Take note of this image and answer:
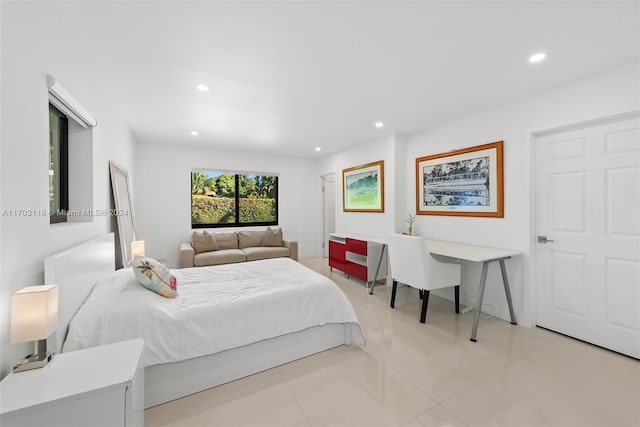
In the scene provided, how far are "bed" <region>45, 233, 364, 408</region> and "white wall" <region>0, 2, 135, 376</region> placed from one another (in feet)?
0.45

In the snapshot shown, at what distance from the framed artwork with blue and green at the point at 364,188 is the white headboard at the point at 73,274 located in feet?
12.2

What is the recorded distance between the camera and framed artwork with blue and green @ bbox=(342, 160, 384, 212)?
14.8ft

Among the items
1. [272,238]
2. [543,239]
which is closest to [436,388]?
[543,239]

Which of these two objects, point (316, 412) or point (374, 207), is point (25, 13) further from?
point (374, 207)

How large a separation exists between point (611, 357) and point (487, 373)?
1207mm

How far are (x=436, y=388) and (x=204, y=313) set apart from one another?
1734 mm

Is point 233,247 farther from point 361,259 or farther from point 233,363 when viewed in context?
point 233,363

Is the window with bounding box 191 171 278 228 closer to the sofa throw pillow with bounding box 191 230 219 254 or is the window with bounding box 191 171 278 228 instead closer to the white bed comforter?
the sofa throw pillow with bounding box 191 230 219 254

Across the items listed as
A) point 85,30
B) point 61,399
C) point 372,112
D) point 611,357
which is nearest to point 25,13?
point 85,30

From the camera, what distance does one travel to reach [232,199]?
5.72 metres

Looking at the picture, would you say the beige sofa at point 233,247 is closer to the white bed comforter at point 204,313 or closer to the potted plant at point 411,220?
the white bed comforter at point 204,313

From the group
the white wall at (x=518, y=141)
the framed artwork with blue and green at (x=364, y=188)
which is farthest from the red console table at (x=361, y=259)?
the white wall at (x=518, y=141)

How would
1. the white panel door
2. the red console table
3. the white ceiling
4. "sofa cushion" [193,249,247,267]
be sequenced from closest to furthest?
the white ceiling, the white panel door, the red console table, "sofa cushion" [193,249,247,267]

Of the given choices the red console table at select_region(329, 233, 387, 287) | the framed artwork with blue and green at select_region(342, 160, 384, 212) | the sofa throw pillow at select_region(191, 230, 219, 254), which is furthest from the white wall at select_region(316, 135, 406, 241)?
the sofa throw pillow at select_region(191, 230, 219, 254)
